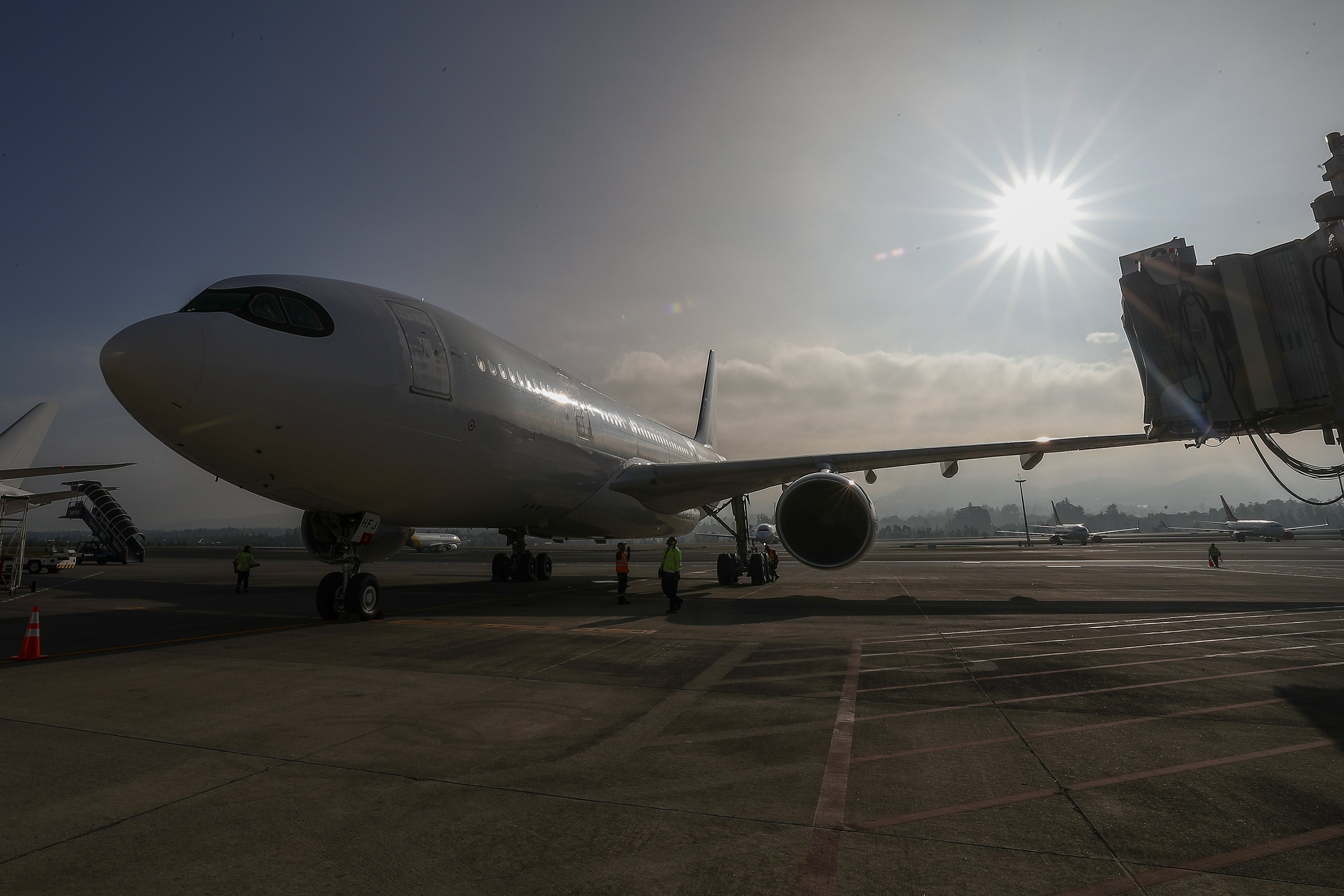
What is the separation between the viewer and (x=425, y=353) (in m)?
9.40

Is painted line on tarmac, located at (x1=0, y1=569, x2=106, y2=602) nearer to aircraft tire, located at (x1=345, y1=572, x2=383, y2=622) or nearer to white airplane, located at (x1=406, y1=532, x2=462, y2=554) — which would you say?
aircraft tire, located at (x1=345, y1=572, x2=383, y2=622)

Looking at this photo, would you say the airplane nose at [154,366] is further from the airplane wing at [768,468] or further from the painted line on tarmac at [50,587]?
the painted line on tarmac at [50,587]

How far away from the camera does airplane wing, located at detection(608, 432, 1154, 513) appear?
1276cm

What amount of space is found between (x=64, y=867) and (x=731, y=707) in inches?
145

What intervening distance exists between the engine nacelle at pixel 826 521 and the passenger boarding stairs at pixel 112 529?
151 ft

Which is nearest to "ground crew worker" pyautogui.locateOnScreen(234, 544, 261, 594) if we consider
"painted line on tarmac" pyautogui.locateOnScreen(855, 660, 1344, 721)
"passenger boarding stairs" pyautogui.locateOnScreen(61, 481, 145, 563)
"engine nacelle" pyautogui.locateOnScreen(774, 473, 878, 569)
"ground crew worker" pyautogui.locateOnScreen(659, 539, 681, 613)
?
"ground crew worker" pyautogui.locateOnScreen(659, 539, 681, 613)

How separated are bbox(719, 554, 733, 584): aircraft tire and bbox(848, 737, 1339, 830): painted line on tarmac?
45.0 feet

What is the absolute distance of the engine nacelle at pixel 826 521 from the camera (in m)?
11.5

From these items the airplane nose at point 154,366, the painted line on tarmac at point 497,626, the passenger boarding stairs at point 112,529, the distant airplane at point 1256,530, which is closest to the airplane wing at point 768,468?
the painted line on tarmac at point 497,626

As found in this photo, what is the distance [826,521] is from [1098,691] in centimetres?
687

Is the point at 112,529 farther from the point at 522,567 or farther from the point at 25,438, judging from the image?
the point at 522,567

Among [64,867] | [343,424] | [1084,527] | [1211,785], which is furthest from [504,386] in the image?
[1084,527]

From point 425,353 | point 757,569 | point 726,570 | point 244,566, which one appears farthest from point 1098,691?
point 244,566

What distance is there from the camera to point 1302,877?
90.2 inches
